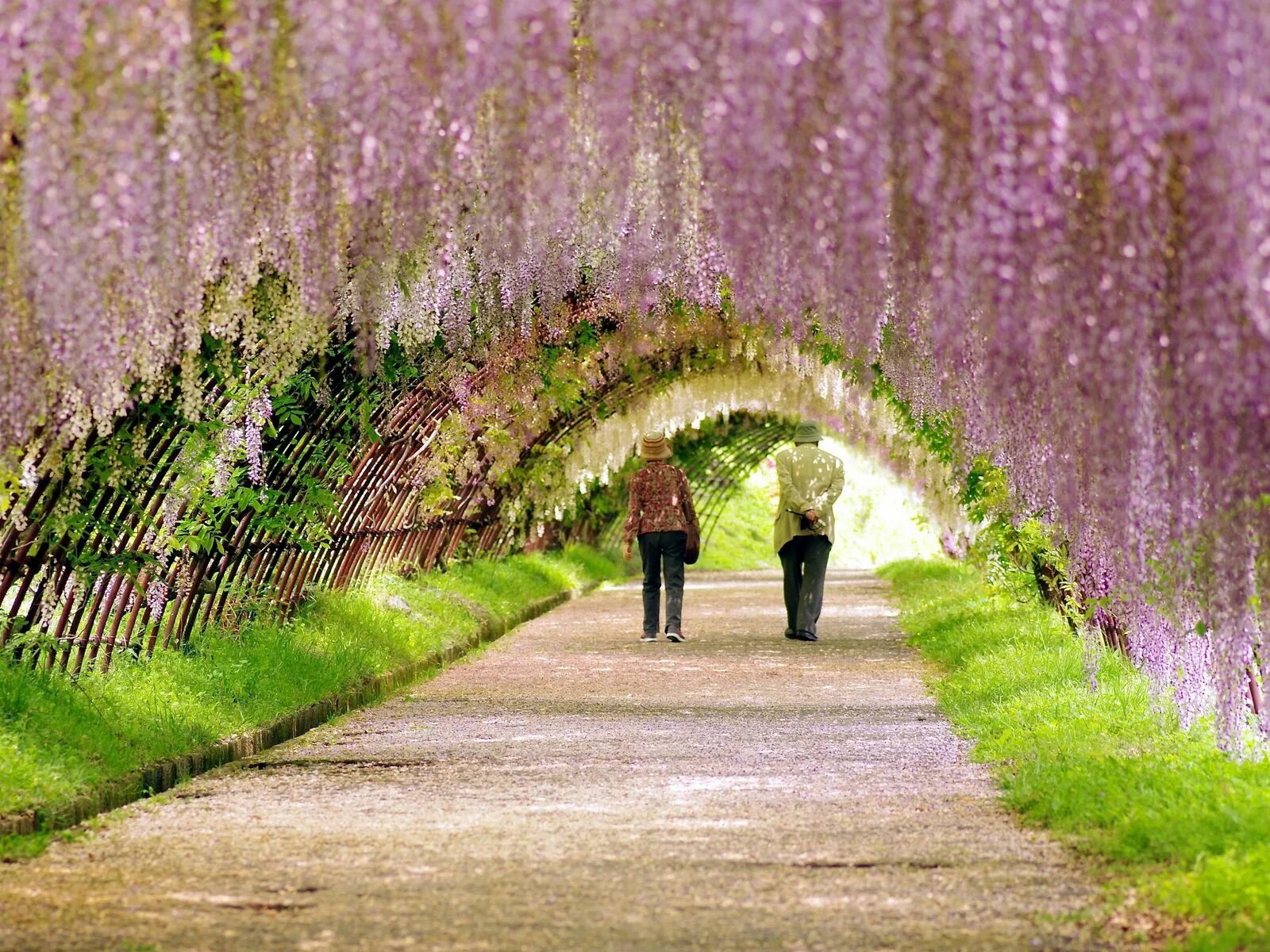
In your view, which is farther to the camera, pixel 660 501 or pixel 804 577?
pixel 804 577

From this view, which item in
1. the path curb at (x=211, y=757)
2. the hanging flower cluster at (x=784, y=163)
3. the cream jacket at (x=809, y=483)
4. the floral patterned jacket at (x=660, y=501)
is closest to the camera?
the hanging flower cluster at (x=784, y=163)

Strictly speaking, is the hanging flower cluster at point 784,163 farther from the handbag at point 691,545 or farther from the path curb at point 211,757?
the handbag at point 691,545

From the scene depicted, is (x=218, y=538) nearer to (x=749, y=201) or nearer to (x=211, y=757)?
(x=211, y=757)

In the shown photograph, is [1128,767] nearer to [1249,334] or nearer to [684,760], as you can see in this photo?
[684,760]

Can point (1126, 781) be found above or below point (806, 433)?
below

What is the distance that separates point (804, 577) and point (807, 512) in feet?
3.07

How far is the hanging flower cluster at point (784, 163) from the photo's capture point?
13.9 ft

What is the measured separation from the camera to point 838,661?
14.1 metres

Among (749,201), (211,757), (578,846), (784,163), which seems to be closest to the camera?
(784,163)

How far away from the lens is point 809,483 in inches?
617

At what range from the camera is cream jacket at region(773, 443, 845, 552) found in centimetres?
1566

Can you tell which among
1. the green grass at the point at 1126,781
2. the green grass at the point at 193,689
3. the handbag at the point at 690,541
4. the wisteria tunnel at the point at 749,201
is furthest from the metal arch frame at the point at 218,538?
the green grass at the point at 1126,781

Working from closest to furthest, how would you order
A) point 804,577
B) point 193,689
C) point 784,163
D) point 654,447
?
point 784,163 < point 193,689 < point 654,447 < point 804,577

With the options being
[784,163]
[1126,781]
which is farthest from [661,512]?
[784,163]
